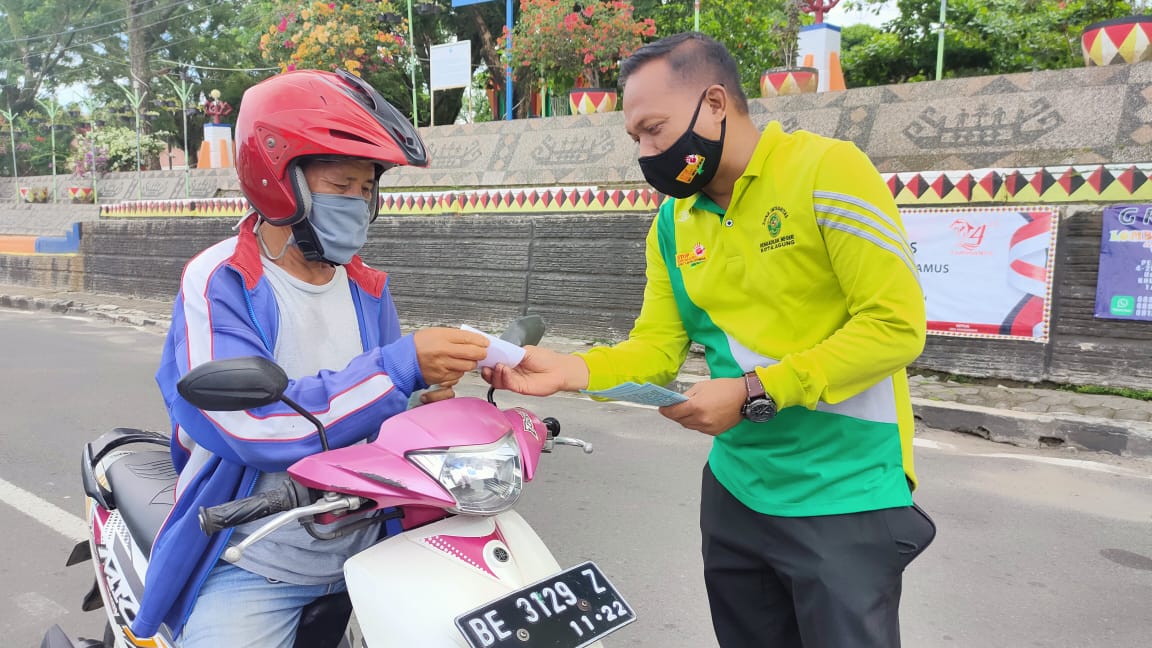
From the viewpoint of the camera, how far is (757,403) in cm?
156

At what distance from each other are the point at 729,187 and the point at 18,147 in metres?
38.9

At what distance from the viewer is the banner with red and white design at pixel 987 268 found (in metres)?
6.24

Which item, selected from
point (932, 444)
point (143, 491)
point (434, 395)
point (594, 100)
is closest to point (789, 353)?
point (434, 395)

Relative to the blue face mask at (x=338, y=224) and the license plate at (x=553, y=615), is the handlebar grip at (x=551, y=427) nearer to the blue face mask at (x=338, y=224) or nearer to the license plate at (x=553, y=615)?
the license plate at (x=553, y=615)

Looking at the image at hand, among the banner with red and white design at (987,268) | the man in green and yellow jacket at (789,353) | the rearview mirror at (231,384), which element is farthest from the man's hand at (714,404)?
the banner with red and white design at (987,268)

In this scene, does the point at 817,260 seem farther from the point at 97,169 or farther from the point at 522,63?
the point at 97,169

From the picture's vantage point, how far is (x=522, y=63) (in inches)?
513

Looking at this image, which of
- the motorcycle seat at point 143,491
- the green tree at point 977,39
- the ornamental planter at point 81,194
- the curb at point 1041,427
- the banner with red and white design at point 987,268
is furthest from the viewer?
the ornamental planter at point 81,194

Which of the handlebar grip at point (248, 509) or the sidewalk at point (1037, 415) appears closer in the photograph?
the handlebar grip at point (248, 509)

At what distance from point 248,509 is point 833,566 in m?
1.06

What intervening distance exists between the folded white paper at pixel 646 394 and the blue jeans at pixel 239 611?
2.55ft

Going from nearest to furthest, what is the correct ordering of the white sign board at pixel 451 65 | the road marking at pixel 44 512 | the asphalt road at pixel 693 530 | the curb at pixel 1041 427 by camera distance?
the asphalt road at pixel 693 530 < the road marking at pixel 44 512 < the curb at pixel 1041 427 < the white sign board at pixel 451 65

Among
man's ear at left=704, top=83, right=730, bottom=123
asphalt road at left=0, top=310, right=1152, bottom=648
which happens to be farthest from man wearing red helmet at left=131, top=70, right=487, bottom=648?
asphalt road at left=0, top=310, right=1152, bottom=648

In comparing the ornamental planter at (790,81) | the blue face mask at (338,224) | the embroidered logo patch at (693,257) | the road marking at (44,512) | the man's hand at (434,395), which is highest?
the ornamental planter at (790,81)
